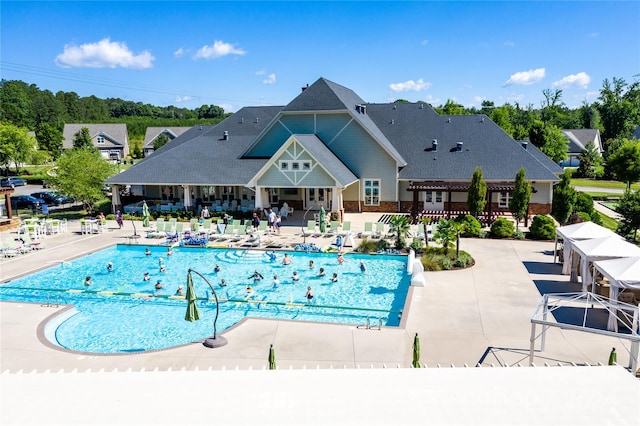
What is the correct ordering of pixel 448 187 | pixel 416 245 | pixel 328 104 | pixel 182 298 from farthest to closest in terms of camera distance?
pixel 328 104, pixel 448 187, pixel 416 245, pixel 182 298

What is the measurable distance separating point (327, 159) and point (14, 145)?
54.5 metres

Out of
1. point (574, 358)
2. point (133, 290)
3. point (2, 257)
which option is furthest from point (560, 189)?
point (2, 257)

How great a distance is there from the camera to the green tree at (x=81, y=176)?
3466cm

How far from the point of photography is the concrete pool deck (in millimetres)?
12852

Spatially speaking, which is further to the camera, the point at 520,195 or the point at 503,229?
the point at 520,195

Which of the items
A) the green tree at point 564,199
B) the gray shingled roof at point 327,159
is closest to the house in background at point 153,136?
the gray shingled roof at point 327,159

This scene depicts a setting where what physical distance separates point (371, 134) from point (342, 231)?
9070 millimetres

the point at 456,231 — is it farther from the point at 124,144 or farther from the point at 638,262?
the point at 124,144

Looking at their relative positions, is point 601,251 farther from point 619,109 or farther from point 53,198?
point 619,109

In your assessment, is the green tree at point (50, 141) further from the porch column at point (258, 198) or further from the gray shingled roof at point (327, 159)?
the gray shingled roof at point (327, 159)

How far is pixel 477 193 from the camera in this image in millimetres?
29859

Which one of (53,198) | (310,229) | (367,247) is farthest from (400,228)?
(53,198)

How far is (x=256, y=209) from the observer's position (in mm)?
34156

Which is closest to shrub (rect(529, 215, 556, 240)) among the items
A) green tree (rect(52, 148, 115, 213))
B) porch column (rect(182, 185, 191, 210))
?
porch column (rect(182, 185, 191, 210))
